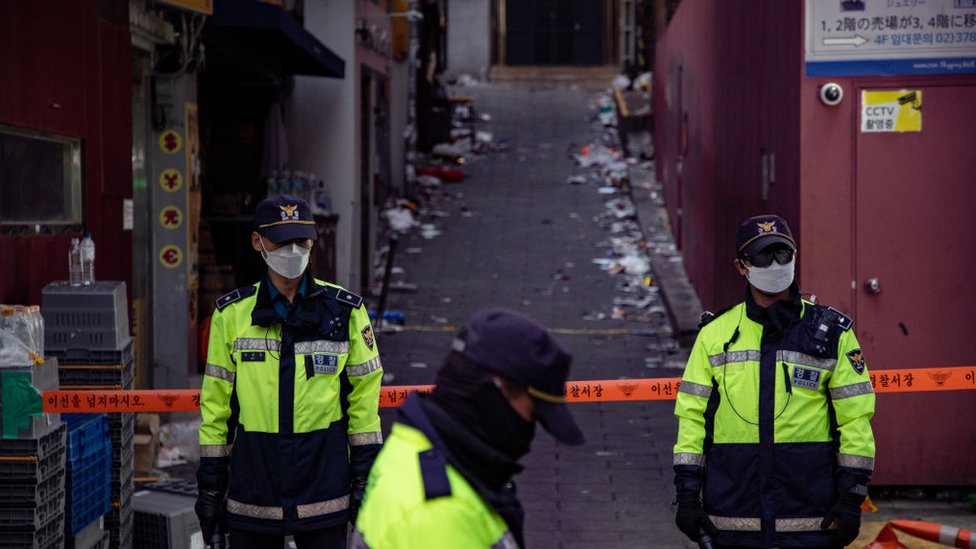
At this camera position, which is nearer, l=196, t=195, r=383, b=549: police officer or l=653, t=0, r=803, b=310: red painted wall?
l=196, t=195, r=383, b=549: police officer

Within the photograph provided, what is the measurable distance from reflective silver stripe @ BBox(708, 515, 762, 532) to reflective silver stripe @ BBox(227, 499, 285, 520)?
161 centimetres

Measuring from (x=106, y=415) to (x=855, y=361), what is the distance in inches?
140

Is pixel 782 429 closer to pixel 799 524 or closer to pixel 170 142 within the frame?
pixel 799 524

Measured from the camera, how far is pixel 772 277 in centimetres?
496

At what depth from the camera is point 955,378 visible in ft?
21.4

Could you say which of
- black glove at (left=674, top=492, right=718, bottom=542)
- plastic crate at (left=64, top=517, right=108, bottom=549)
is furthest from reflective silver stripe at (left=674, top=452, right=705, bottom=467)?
plastic crate at (left=64, top=517, right=108, bottom=549)

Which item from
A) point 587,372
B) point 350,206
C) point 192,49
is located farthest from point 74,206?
point 350,206

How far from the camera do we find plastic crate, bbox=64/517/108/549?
19.2 ft

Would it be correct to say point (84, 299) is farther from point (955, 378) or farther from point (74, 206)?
point (955, 378)

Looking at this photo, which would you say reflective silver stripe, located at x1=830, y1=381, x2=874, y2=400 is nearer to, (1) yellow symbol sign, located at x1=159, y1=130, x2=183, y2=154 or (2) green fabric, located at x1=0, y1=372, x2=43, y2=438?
(2) green fabric, located at x1=0, y1=372, x2=43, y2=438

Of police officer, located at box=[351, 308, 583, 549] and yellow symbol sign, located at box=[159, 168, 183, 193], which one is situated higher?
yellow symbol sign, located at box=[159, 168, 183, 193]

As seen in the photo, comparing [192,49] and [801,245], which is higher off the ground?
[192,49]

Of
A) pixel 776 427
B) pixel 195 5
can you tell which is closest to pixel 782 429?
pixel 776 427

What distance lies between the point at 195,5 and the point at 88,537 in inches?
171
